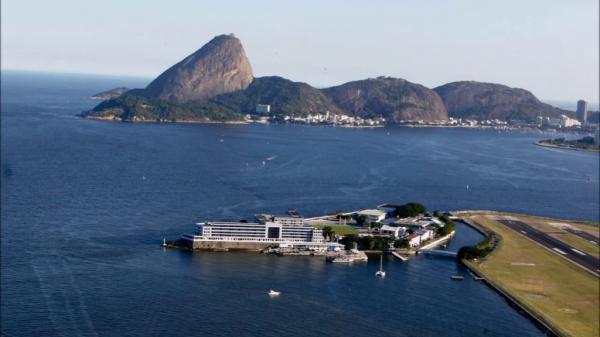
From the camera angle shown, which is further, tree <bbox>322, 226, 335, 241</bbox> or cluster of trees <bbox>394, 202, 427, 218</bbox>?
cluster of trees <bbox>394, 202, 427, 218</bbox>

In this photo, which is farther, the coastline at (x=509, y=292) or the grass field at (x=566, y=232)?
the grass field at (x=566, y=232)

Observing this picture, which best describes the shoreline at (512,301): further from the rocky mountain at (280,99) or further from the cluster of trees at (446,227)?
the rocky mountain at (280,99)

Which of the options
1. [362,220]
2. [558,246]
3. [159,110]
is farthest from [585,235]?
[159,110]

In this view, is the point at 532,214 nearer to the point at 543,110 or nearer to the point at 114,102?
the point at 114,102

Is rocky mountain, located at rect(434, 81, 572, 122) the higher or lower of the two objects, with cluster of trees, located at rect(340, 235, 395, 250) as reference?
higher

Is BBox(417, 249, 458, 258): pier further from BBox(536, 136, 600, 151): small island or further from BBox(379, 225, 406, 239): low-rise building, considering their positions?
BBox(536, 136, 600, 151): small island

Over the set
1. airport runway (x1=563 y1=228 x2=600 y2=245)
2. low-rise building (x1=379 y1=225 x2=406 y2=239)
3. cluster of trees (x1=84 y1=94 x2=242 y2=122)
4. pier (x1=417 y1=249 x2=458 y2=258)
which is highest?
cluster of trees (x1=84 y1=94 x2=242 y2=122)

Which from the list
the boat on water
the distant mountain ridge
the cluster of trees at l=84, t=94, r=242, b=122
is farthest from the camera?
the distant mountain ridge

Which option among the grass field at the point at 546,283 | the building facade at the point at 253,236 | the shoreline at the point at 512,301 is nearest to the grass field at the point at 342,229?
the building facade at the point at 253,236

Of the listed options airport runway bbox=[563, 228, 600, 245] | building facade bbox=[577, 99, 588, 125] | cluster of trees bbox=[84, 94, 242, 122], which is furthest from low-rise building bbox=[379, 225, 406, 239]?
building facade bbox=[577, 99, 588, 125]
